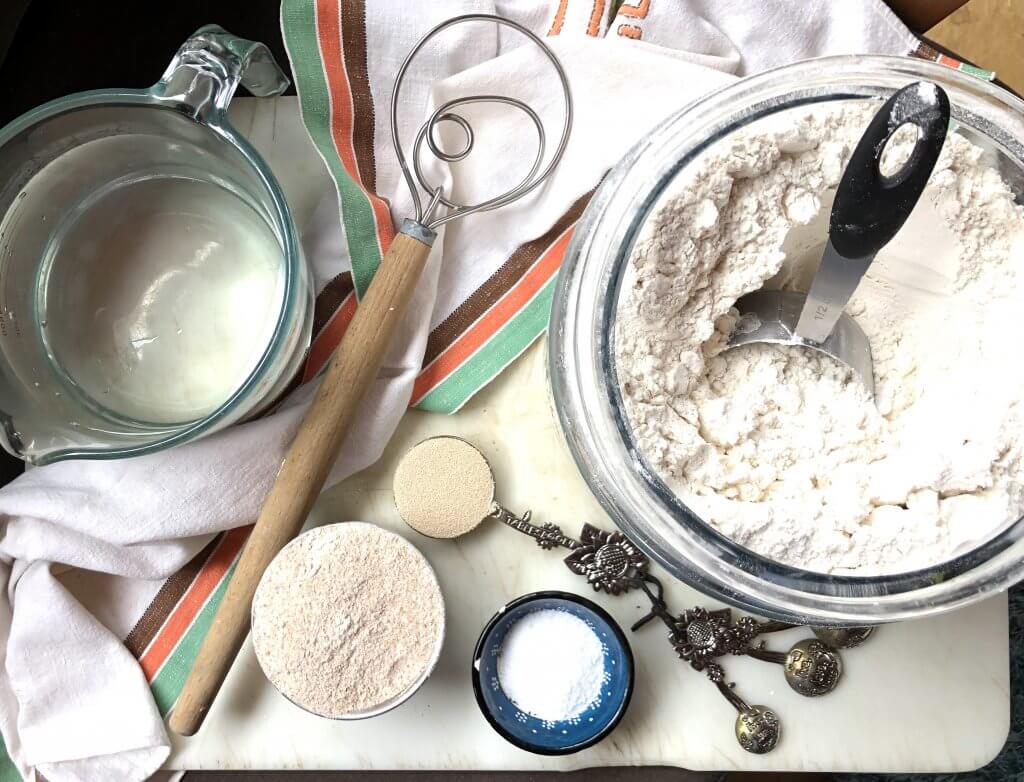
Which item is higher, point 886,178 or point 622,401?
point 886,178

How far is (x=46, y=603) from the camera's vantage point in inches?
22.2

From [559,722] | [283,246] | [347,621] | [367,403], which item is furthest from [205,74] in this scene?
[559,722]

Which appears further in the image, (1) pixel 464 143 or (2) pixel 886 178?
(1) pixel 464 143

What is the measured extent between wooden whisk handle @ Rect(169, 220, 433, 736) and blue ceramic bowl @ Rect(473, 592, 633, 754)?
15 centimetres

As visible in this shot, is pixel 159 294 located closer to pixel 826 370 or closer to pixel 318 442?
pixel 318 442

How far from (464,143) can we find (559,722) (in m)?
0.40

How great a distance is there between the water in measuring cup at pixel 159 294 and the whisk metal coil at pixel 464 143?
106mm

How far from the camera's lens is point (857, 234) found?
1.30 ft

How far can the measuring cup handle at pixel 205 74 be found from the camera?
1.62ft

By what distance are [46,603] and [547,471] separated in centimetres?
35

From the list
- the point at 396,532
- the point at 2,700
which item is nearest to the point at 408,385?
the point at 396,532

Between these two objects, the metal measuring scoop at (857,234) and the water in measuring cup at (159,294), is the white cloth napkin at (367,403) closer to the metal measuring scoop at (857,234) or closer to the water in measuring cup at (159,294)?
the water in measuring cup at (159,294)

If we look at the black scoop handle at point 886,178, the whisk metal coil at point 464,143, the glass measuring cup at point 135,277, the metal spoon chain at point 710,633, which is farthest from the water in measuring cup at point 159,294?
the black scoop handle at point 886,178

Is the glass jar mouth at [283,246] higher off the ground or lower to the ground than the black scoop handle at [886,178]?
lower
